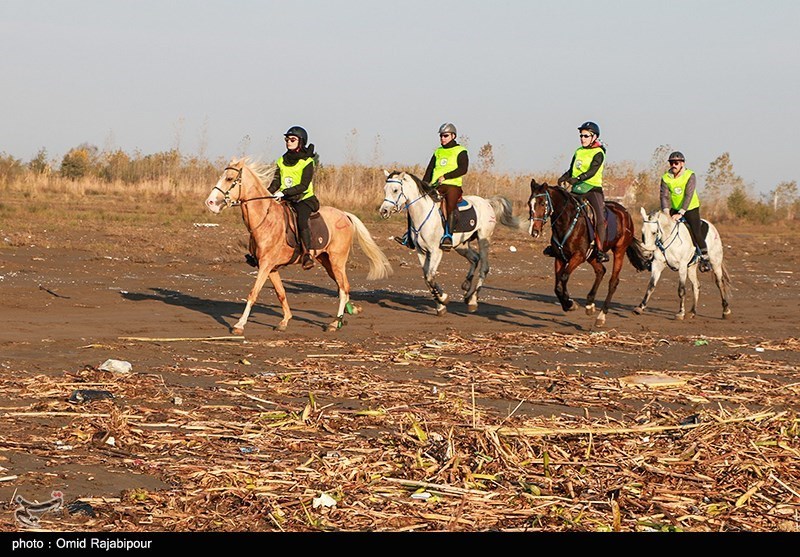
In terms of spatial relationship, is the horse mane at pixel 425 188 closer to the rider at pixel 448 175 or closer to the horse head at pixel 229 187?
the rider at pixel 448 175

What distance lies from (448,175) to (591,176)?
2.50 m

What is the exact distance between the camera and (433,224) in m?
18.0

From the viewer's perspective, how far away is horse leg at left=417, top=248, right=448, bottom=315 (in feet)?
57.8

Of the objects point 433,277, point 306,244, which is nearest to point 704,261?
point 433,277

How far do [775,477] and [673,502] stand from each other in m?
0.84

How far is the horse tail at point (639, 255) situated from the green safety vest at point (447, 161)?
294 cm

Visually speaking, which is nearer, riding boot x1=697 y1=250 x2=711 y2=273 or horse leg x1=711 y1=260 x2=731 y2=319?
riding boot x1=697 y1=250 x2=711 y2=273

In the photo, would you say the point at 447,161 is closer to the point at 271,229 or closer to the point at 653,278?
the point at 653,278

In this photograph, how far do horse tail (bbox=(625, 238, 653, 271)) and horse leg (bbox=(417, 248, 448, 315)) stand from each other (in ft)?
10.1

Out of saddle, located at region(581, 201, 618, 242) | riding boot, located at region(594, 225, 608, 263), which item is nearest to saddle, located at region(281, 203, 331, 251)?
saddle, located at region(581, 201, 618, 242)

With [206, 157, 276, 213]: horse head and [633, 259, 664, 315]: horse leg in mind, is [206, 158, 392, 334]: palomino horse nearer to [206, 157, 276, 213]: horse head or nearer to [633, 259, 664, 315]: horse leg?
[206, 157, 276, 213]: horse head

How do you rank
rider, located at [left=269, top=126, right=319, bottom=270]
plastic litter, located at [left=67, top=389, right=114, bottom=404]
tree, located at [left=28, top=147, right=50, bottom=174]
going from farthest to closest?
1. tree, located at [left=28, top=147, right=50, bottom=174]
2. rider, located at [left=269, top=126, right=319, bottom=270]
3. plastic litter, located at [left=67, top=389, right=114, bottom=404]

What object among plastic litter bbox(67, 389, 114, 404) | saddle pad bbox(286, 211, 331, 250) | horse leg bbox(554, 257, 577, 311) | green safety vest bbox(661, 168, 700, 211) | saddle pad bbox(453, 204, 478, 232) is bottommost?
plastic litter bbox(67, 389, 114, 404)

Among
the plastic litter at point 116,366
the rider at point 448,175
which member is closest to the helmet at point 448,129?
the rider at point 448,175
